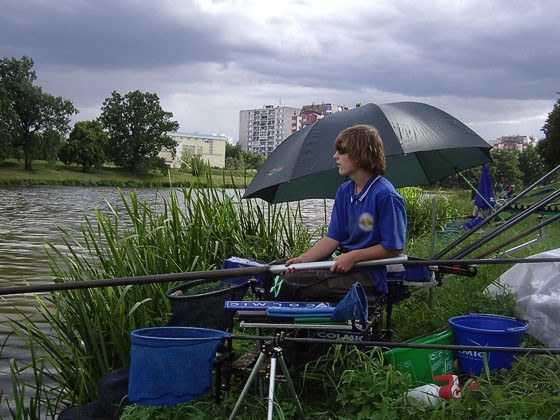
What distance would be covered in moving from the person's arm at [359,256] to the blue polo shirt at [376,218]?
0.03 m

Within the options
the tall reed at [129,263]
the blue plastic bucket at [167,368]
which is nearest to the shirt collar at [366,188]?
the blue plastic bucket at [167,368]

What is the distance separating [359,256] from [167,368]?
104 cm

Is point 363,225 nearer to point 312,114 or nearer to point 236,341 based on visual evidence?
point 236,341

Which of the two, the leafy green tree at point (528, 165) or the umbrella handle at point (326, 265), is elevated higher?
the leafy green tree at point (528, 165)

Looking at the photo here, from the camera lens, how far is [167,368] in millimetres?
2477

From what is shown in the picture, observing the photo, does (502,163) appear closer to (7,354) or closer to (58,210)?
(58,210)

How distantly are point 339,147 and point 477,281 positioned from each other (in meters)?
2.52

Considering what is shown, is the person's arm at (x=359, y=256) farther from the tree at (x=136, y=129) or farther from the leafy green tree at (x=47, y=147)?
the tree at (x=136, y=129)

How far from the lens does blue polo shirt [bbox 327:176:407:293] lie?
312 centimetres

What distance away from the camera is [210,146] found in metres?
144

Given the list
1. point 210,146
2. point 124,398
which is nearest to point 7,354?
point 124,398

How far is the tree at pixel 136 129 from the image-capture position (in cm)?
7694

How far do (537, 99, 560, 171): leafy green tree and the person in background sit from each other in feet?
106

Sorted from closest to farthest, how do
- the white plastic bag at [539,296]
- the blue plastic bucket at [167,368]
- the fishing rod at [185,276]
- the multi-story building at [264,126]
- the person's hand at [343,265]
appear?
the fishing rod at [185,276], the blue plastic bucket at [167,368], the person's hand at [343,265], the white plastic bag at [539,296], the multi-story building at [264,126]
